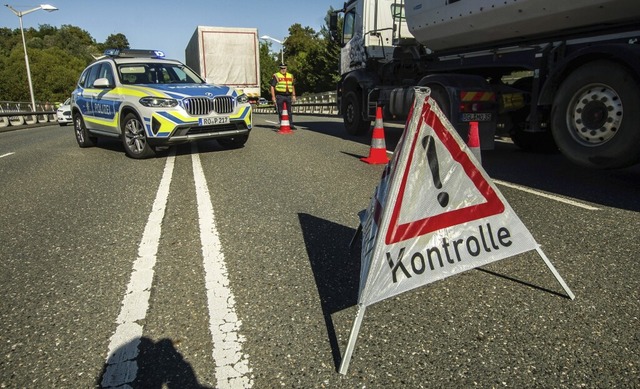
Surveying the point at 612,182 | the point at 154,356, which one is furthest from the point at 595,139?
the point at 154,356

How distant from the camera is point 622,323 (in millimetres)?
2166

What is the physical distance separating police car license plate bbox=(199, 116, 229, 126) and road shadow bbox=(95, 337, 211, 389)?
18.8ft

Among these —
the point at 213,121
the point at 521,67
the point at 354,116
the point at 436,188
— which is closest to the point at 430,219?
the point at 436,188

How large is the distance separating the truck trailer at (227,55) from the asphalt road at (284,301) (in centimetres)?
1715

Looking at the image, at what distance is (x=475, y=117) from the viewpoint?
6.56 m

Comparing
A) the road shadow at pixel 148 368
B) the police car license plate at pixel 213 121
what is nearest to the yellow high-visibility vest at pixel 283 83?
the police car license plate at pixel 213 121

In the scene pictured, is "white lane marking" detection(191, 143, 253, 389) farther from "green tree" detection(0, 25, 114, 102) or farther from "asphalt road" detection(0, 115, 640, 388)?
"green tree" detection(0, 25, 114, 102)

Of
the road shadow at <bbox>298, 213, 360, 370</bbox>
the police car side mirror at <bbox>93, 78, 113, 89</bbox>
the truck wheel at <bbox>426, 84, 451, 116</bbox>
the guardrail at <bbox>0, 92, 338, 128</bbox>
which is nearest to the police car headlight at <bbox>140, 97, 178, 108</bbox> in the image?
the police car side mirror at <bbox>93, 78, 113, 89</bbox>

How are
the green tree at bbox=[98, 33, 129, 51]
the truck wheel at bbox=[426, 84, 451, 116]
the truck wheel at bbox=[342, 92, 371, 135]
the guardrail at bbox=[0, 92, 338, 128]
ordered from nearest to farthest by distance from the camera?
the truck wheel at bbox=[426, 84, 451, 116] → the truck wheel at bbox=[342, 92, 371, 135] → the guardrail at bbox=[0, 92, 338, 128] → the green tree at bbox=[98, 33, 129, 51]

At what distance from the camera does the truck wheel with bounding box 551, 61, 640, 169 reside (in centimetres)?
455

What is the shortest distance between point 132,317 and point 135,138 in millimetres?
6034

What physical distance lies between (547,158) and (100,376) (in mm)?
7335

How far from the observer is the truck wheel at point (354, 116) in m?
10.5

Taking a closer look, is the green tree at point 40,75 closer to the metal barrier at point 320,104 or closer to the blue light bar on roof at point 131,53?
the metal barrier at point 320,104
